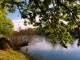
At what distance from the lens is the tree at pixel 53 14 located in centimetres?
1159

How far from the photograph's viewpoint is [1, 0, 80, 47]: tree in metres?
11.6

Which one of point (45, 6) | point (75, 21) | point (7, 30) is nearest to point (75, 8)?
point (75, 21)

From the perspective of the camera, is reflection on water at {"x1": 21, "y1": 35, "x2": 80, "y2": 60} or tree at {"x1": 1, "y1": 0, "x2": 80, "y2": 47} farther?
reflection on water at {"x1": 21, "y1": 35, "x2": 80, "y2": 60}

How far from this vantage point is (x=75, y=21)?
37.9 ft

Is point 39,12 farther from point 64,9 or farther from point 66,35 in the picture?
point 66,35

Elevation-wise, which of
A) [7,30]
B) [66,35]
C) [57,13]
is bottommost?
[66,35]

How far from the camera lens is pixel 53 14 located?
12.1 meters

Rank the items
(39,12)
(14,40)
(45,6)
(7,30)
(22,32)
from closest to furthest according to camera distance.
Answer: (45,6) → (39,12) → (14,40) → (22,32) → (7,30)

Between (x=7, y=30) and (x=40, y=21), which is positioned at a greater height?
(x=7, y=30)

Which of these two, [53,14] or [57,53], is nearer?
[53,14]

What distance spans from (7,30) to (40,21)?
3780 centimetres

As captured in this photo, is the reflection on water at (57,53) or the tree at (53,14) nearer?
the tree at (53,14)

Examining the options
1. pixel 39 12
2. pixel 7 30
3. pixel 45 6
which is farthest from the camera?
pixel 7 30

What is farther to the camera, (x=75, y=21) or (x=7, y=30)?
(x=7, y=30)
